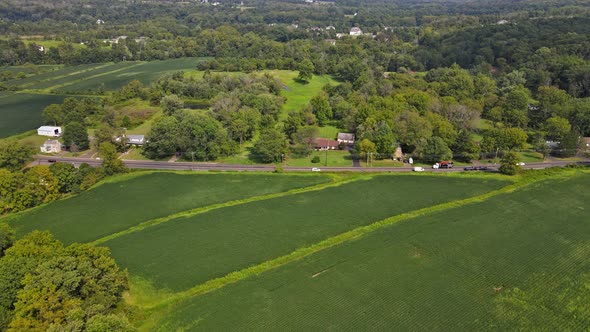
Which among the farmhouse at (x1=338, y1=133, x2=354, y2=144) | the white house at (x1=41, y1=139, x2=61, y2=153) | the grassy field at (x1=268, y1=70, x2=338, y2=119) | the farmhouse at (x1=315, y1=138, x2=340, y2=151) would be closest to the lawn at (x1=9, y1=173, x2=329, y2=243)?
the farmhouse at (x1=315, y1=138, x2=340, y2=151)

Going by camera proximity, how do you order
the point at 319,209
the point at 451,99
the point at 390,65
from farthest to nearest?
1. the point at 390,65
2. the point at 451,99
3. the point at 319,209

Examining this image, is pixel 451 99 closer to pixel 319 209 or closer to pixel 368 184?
pixel 368 184

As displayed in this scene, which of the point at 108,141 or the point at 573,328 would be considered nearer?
the point at 573,328

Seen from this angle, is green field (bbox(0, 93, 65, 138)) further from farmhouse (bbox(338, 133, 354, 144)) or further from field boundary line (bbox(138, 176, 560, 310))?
field boundary line (bbox(138, 176, 560, 310))

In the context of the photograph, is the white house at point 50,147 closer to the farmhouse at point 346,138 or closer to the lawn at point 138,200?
the lawn at point 138,200

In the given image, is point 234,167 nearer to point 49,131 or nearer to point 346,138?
point 346,138

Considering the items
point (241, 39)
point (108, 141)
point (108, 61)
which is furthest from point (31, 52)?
point (108, 141)
